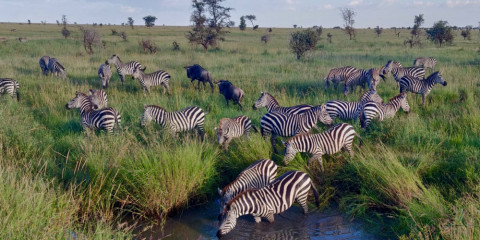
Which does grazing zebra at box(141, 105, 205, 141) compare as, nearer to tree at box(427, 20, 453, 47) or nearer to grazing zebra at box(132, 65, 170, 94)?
grazing zebra at box(132, 65, 170, 94)

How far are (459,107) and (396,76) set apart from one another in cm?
477

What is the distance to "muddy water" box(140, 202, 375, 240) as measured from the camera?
226 inches

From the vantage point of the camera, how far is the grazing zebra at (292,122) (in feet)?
27.2

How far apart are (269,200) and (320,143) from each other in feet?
6.21

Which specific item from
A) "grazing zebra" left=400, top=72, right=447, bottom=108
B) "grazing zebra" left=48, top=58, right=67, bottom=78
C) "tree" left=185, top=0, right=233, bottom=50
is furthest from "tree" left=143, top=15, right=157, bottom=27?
"grazing zebra" left=400, top=72, right=447, bottom=108

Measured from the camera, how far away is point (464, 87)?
1181 cm

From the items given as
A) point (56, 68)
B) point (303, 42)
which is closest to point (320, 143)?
point (56, 68)

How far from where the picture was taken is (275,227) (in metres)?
6.03

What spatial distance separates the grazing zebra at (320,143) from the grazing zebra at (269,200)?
0.92m

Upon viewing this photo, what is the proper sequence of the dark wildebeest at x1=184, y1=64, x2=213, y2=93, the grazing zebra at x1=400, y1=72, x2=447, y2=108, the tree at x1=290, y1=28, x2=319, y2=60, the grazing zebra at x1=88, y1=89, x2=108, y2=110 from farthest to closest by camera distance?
the tree at x1=290, y1=28, x2=319, y2=60 → the dark wildebeest at x1=184, y1=64, x2=213, y2=93 → the grazing zebra at x1=400, y1=72, x2=447, y2=108 → the grazing zebra at x1=88, y1=89, x2=108, y2=110

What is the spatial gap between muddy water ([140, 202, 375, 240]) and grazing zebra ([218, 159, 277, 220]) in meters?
0.44

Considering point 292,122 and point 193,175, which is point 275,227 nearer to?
point 193,175

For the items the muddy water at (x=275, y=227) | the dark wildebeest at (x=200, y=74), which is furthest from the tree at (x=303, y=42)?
the muddy water at (x=275, y=227)

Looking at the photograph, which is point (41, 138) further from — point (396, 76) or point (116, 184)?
point (396, 76)
